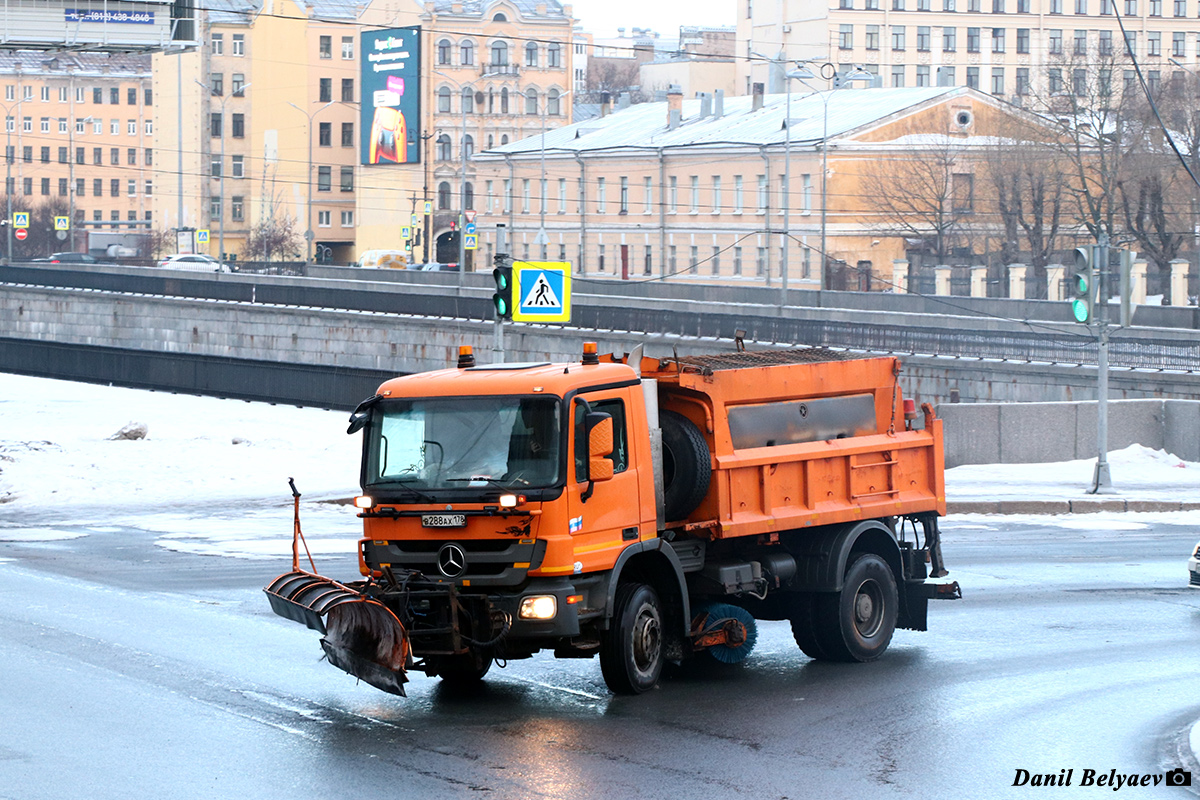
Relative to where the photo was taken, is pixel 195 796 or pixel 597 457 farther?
pixel 597 457

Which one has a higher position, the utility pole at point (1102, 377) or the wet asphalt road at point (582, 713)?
the utility pole at point (1102, 377)

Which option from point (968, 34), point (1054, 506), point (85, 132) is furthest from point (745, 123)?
point (85, 132)

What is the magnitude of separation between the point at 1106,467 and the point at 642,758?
17.2 m

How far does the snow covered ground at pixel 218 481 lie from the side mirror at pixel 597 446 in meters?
8.46

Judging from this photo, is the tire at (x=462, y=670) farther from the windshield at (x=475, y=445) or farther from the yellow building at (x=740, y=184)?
the yellow building at (x=740, y=184)

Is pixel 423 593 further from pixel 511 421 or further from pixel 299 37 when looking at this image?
pixel 299 37

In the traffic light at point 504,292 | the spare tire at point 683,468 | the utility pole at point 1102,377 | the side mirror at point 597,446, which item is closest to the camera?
the side mirror at point 597,446

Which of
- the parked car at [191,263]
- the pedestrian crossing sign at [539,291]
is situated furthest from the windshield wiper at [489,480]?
the parked car at [191,263]

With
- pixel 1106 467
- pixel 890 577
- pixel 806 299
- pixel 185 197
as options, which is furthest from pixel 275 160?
pixel 890 577

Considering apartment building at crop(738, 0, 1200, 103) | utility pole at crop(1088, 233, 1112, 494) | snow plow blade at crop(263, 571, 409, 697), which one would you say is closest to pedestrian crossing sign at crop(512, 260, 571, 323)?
utility pole at crop(1088, 233, 1112, 494)

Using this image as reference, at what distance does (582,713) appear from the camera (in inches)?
410

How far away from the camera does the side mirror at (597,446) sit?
10.3 m

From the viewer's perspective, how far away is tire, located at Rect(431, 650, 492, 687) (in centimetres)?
1078

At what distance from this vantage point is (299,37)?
392ft
